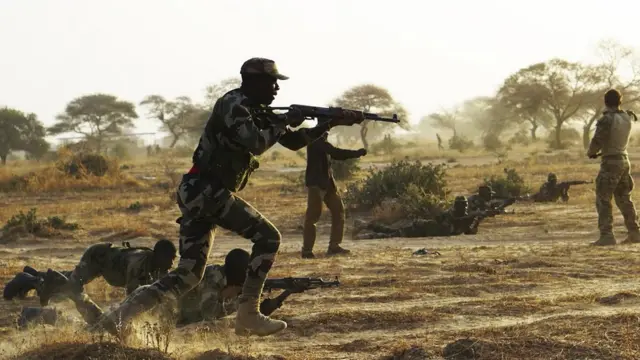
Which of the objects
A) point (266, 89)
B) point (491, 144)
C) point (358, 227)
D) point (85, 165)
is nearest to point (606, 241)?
point (358, 227)

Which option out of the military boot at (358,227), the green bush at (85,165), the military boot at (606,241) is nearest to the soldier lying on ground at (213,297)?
the military boot at (606,241)

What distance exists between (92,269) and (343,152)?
2.96 meters

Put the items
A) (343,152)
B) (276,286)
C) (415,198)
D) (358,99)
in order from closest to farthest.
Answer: (276,286)
(343,152)
(415,198)
(358,99)

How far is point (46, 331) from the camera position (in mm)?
5293

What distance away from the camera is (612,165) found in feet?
33.2

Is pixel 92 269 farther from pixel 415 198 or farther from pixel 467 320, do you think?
pixel 415 198

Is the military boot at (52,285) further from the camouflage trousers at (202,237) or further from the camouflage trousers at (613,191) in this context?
the camouflage trousers at (613,191)

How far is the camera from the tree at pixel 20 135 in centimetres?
4672

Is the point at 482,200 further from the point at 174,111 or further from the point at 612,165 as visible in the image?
the point at 174,111

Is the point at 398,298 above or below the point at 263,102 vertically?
below

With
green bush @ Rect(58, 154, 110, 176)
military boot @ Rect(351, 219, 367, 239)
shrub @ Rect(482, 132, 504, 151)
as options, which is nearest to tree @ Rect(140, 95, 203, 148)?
shrub @ Rect(482, 132, 504, 151)

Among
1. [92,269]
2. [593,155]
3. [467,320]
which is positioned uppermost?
[593,155]

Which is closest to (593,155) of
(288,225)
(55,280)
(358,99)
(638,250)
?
(638,250)

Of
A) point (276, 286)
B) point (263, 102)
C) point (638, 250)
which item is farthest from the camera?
point (638, 250)
